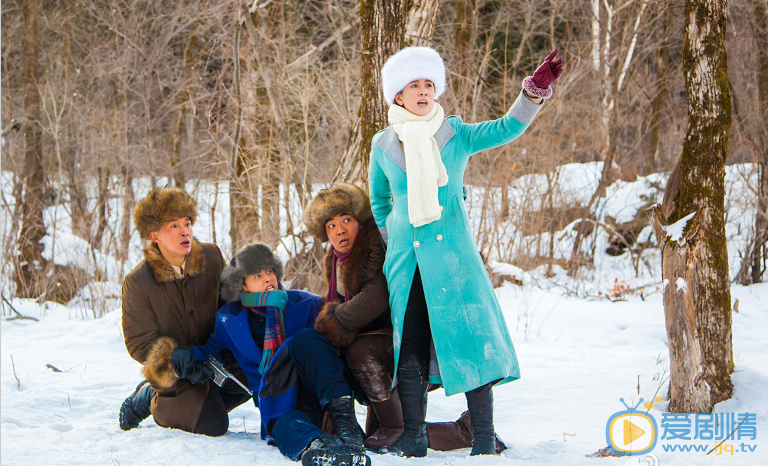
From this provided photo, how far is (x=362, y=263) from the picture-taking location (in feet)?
9.09

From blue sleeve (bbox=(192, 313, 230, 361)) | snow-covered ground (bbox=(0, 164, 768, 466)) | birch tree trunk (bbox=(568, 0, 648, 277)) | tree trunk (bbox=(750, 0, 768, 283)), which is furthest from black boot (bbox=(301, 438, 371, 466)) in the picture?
birch tree trunk (bbox=(568, 0, 648, 277))

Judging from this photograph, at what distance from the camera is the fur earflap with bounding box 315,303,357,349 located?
2.73 meters

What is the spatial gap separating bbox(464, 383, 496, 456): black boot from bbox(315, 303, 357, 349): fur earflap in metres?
0.62

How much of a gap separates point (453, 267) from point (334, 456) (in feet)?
3.11

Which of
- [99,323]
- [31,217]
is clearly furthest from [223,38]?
[99,323]

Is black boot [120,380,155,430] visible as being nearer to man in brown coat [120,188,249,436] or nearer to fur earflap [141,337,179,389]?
man in brown coat [120,188,249,436]

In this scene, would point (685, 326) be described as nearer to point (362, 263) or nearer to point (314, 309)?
point (362, 263)

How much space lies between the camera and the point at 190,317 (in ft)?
10.1

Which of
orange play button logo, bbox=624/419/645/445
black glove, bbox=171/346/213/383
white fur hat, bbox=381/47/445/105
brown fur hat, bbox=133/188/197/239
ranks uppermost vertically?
white fur hat, bbox=381/47/445/105

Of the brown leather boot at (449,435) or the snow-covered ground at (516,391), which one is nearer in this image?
the snow-covered ground at (516,391)

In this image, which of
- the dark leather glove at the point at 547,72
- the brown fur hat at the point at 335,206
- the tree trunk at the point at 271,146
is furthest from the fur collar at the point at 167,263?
the tree trunk at the point at 271,146

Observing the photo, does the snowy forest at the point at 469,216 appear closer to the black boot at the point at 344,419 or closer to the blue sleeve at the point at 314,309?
the black boot at the point at 344,419

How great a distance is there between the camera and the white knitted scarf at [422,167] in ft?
8.39

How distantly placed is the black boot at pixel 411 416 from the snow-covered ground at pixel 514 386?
3.2 inches
